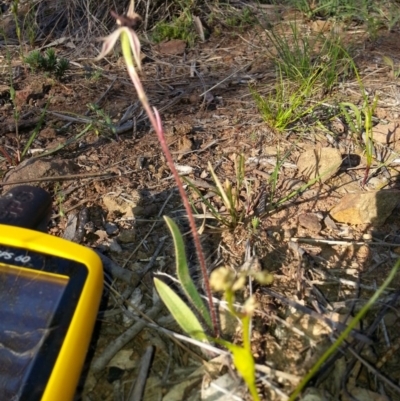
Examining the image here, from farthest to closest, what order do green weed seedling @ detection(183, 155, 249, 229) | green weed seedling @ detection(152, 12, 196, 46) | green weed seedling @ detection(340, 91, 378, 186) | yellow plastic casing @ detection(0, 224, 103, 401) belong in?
green weed seedling @ detection(152, 12, 196, 46) < green weed seedling @ detection(340, 91, 378, 186) < green weed seedling @ detection(183, 155, 249, 229) < yellow plastic casing @ detection(0, 224, 103, 401)

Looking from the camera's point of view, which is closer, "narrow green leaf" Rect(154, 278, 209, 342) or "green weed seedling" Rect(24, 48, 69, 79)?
"narrow green leaf" Rect(154, 278, 209, 342)

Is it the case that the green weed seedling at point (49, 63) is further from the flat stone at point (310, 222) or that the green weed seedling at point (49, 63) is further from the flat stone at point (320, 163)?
the flat stone at point (310, 222)

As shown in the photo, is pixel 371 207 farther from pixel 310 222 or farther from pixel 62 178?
pixel 62 178

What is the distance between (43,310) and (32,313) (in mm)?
23

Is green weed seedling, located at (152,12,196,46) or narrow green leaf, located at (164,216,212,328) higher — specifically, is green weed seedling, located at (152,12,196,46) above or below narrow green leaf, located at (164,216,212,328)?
below

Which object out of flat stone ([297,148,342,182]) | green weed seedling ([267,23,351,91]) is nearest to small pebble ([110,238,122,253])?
flat stone ([297,148,342,182])

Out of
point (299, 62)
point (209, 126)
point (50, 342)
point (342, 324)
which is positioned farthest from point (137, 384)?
point (299, 62)

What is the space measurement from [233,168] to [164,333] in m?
0.64

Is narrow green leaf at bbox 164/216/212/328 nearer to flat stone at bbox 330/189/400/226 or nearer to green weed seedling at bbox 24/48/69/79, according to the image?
flat stone at bbox 330/189/400/226

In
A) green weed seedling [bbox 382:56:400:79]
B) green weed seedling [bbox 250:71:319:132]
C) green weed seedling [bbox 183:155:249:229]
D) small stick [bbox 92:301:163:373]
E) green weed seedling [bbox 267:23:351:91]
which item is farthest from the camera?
green weed seedling [bbox 382:56:400:79]

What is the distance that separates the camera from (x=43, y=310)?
43.5 inches

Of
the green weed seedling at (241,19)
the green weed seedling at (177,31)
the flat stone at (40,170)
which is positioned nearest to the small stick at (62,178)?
the flat stone at (40,170)

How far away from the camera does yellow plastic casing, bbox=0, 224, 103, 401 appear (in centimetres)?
100

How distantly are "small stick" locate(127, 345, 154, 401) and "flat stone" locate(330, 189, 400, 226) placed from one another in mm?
653
